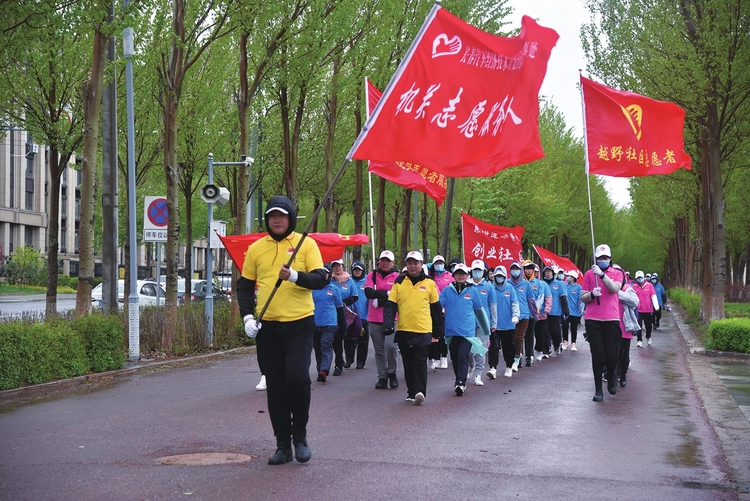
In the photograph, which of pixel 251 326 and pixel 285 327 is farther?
pixel 285 327

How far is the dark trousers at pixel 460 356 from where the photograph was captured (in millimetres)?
12820

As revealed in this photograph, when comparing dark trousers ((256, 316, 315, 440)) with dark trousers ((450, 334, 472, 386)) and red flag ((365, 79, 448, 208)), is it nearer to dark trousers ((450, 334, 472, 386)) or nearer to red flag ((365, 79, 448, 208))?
dark trousers ((450, 334, 472, 386))

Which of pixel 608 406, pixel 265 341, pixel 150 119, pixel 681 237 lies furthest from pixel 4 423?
pixel 681 237

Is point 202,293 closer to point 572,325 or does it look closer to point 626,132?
point 572,325

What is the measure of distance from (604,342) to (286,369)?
641 cm

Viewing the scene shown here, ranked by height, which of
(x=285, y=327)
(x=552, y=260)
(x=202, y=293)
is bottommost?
(x=202, y=293)

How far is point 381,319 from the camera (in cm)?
1443

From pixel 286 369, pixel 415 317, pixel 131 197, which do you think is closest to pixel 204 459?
pixel 286 369

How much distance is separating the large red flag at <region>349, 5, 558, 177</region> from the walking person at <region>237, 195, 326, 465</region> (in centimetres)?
135

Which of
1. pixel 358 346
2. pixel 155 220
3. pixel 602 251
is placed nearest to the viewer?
pixel 602 251

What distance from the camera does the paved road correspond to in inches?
268

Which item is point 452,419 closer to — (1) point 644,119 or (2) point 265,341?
(2) point 265,341

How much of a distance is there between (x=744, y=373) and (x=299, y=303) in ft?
38.8

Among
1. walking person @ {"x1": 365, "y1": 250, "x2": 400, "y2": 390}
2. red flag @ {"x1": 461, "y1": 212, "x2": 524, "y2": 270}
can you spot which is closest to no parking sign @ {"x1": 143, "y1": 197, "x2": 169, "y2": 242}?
walking person @ {"x1": 365, "y1": 250, "x2": 400, "y2": 390}
